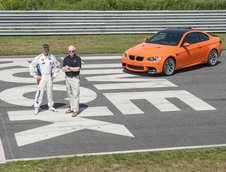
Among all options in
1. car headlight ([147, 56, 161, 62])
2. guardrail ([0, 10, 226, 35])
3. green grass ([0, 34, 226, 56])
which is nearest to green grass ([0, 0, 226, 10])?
guardrail ([0, 10, 226, 35])

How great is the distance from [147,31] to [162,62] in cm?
966

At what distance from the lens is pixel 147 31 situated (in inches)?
1055

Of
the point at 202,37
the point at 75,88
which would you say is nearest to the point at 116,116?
the point at 75,88

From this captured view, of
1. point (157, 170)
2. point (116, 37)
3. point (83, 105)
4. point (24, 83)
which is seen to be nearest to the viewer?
point (157, 170)

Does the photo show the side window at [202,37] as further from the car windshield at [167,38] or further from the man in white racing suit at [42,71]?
the man in white racing suit at [42,71]

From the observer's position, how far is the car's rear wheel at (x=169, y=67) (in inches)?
688

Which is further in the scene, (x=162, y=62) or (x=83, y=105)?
(x=162, y=62)

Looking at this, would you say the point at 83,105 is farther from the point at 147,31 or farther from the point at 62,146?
the point at 147,31

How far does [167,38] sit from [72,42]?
22.0ft

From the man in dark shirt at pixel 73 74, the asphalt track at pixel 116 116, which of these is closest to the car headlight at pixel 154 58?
the asphalt track at pixel 116 116

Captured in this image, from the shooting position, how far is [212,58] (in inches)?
779

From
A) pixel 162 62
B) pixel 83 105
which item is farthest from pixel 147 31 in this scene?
pixel 83 105

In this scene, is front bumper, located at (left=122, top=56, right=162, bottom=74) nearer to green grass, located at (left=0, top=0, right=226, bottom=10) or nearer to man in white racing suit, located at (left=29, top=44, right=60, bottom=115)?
man in white racing suit, located at (left=29, top=44, right=60, bottom=115)

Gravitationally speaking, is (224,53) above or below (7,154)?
below
